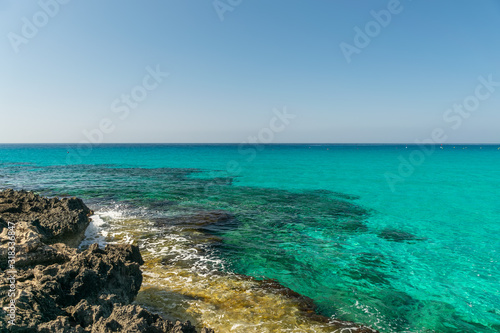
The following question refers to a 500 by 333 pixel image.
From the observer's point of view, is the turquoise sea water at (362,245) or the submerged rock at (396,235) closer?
the turquoise sea water at (362,245)

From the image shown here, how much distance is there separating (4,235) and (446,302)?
13.6 m

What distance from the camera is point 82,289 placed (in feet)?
19.5

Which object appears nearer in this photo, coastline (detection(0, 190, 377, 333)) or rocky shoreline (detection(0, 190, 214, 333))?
rocky shoreline (detection(0, 190, 214, 333))

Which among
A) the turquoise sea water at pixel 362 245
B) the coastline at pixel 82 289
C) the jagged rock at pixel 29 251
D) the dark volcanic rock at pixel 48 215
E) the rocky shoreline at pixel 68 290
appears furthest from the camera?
the dark volcanic rock at pixel 48 215

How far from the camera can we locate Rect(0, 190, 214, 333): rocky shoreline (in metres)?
4.70

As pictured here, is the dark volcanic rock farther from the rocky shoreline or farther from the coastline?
the rocky shoreline

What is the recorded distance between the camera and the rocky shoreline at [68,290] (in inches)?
185

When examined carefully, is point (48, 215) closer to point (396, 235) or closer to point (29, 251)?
point (29, 251)

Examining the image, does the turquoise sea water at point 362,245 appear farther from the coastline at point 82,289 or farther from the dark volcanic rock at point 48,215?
the dark volcanic rock at point 48,215

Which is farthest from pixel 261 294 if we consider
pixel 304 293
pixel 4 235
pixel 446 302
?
pixel 4 235

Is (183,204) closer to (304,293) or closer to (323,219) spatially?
(323,219)

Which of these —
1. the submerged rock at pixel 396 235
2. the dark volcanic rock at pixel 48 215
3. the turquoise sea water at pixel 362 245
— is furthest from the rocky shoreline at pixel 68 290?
the submerged rock at pixel 396 235

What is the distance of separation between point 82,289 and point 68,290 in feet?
0.87

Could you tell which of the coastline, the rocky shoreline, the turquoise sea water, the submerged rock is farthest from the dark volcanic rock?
the submerged rock
